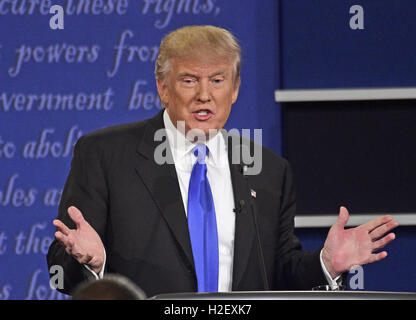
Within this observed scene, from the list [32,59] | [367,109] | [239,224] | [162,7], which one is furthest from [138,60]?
[239,224]

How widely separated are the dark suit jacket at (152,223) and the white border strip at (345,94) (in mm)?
1072

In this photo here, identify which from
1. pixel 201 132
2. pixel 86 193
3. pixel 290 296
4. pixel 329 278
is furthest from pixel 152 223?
pixel 290 296

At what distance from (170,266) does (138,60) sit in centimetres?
145

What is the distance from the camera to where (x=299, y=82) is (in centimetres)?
348

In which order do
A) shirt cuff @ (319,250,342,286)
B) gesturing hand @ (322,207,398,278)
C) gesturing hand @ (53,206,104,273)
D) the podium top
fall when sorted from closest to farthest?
1. the podium top
2. gesturing hand @ (53,206,104,273)
3. gesturing hand @ (322,207,398,278)
4. shirt cuff @ (319,250,342,286)

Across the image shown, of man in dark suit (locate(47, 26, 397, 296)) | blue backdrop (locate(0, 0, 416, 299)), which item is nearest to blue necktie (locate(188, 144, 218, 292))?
man in dark suit (locate(47, 26, 397, 296))

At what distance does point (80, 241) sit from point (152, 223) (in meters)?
0.44

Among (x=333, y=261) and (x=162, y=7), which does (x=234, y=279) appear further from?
(x=162, y=7)

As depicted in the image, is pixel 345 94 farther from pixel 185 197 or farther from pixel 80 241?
pixel 80 241

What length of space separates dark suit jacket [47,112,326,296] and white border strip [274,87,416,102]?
3.52 feet

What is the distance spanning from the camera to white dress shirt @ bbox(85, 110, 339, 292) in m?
2.27

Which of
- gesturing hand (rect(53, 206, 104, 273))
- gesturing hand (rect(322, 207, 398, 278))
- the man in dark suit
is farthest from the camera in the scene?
the man in dark suit

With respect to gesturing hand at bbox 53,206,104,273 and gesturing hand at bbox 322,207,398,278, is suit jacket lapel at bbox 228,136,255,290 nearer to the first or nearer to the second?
gesturing hand at bbox 322,207,398,278

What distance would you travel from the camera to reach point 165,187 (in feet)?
7.60
